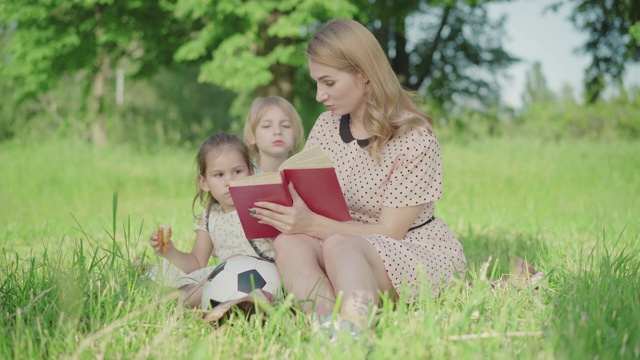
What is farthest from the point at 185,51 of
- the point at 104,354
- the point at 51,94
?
the point at 51,94

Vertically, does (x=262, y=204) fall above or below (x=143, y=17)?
below

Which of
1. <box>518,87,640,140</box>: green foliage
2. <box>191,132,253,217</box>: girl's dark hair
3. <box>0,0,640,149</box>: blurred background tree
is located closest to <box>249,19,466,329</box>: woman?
<box>191,132,253,217</box>: girl's dark hair

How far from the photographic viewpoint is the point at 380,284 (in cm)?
295

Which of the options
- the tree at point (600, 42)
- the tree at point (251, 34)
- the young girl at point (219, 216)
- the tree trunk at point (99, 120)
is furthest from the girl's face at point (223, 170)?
the tree trunk at point (99, 120)

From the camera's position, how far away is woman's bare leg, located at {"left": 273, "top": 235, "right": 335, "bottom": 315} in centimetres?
277

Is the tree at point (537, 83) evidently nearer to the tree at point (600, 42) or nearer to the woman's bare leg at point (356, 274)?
the tree at point (600, 42)

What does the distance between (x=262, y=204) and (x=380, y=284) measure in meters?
0.62

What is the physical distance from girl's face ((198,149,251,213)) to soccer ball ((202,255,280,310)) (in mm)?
594

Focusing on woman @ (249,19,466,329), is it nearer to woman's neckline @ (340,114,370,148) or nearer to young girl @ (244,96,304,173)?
woman's neckline @ (340,114,370,148)

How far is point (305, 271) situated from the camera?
9.52 ft

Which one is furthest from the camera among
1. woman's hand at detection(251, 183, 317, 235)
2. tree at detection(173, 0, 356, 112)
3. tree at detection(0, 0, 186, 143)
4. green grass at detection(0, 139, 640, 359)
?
tree at detection(0, 0, 186, 143)

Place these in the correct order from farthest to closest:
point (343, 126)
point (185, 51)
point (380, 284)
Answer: point (185, 51)
point (343, 126)
point (380, 284)

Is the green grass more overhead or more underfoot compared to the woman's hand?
more underfoot

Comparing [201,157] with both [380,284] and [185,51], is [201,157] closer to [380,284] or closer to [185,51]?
[380,284]
